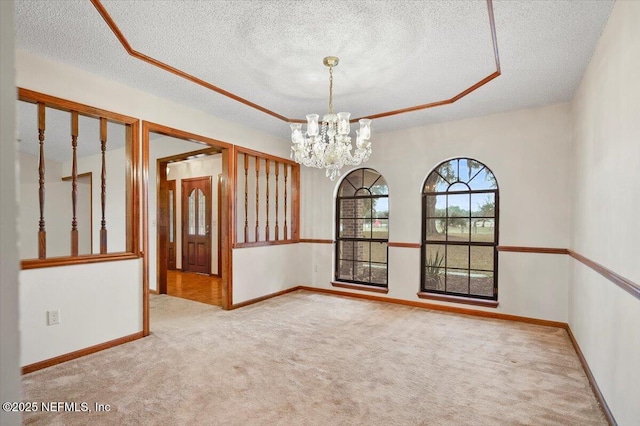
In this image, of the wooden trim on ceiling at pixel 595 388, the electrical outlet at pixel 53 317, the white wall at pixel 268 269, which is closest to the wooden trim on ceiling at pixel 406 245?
the white wall at pixel 268 269

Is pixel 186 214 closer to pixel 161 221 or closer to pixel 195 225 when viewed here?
pixel 195 225

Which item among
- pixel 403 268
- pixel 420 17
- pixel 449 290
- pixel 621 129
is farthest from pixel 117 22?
pixel 449 290

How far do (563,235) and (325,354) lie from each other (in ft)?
9.82

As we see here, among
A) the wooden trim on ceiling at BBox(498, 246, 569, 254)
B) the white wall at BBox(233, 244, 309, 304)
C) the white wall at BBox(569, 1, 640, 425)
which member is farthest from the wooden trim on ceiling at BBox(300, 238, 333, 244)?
the white wall at BBox(569, 1, 640, 425)

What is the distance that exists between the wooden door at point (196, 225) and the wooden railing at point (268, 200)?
1.99 m

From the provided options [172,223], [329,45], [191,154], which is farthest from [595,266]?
[172,223]

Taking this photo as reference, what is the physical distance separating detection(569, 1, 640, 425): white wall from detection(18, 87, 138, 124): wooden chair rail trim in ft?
12.8

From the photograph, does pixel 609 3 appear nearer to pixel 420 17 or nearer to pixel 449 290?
pixel 420 17

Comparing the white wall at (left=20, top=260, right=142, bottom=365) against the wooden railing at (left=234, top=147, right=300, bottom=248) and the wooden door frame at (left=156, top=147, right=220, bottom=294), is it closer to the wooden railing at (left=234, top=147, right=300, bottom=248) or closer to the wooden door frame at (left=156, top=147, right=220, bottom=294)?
the wooden railing at (left=234, top=147, right=300, bottom=248)

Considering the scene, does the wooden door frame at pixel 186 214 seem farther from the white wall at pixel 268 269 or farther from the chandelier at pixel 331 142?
the chandelier at pixel 331 142

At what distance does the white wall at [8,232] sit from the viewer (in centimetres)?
46

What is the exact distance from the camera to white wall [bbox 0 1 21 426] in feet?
1.51

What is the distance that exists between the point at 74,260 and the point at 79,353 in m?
0.82

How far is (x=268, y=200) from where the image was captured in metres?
5.18
